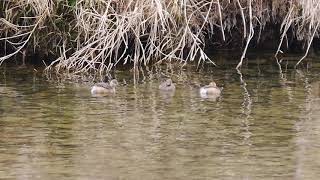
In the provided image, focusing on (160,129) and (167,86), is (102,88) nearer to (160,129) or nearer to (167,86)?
(167,86)

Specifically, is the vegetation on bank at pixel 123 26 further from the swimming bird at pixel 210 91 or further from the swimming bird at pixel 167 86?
the swimming bird at pixel 210 91

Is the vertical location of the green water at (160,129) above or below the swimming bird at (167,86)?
below

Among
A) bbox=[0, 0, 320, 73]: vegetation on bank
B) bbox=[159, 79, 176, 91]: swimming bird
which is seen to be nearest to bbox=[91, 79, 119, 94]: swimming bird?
bbox=[159, 79, 176, 91]: swimming bird

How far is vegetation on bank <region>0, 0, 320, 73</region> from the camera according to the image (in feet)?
41.3

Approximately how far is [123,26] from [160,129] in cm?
382

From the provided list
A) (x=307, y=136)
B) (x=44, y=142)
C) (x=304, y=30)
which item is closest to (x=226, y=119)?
(x=307, y=136)

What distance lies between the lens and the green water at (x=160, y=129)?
746 cm

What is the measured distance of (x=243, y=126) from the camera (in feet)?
30.0

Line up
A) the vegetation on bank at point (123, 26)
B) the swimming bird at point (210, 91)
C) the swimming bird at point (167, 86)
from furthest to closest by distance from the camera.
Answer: the vegetation on bank at point (123, 26)
the swimming bird at point (167, 86)
the swimming bird at point (210, 91)

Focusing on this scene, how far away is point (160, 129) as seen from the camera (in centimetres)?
902

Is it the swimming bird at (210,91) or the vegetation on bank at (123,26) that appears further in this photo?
the vegetation on bank at (123,26)

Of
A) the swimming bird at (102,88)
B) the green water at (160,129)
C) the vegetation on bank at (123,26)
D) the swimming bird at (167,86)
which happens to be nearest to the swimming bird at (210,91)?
the green water at (160,129)

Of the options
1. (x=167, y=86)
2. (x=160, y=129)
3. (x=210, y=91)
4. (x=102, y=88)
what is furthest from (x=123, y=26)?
(x=160, y=129)

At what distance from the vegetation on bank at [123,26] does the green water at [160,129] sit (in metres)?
0.55
